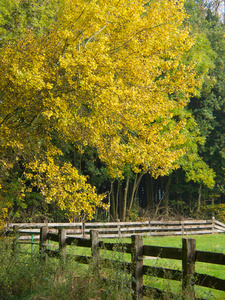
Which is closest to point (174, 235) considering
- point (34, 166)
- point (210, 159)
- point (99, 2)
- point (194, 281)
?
point (210, 159)

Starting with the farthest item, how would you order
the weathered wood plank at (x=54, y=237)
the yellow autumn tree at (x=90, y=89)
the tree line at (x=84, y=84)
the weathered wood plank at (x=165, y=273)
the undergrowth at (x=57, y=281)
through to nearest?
1. the yellow autumn tree at (x=90, y=89)
2. the tree line at (x=84, y=84)
3. the weathered wood plank at (x=54, y=237)
4. the undergrowth at (x=57, y=281)
5. the weathered wood plank at (x=165, y=273)

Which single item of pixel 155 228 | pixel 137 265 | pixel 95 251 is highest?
pixel 95 251

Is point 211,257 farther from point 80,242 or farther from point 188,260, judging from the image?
point 80,242

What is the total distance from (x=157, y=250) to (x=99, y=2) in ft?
22.6

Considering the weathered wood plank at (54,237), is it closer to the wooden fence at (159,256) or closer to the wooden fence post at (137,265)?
the wooden fence at (159,256)

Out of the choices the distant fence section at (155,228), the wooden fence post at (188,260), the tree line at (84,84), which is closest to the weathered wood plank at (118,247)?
the wooden fence post at (188,260)

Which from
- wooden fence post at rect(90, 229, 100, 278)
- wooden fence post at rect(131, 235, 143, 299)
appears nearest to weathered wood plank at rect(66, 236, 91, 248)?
wooden fence post at rect(90, 229, 100, 278)

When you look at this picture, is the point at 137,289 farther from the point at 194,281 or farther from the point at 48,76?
the point at 48,76

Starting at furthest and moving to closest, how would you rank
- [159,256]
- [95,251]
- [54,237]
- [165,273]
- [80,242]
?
1. [54,237]
2. [80,242]
3. [95,251]
4. [159,256]
5. [165,273]

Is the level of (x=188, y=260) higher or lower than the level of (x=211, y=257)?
lower

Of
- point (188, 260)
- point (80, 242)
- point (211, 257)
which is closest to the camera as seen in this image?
point (211, 257)

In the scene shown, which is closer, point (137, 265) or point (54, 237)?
point (137, 265)

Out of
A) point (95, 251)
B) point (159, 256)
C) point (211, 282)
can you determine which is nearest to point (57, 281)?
point (95, 251)

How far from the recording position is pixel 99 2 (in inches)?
386
